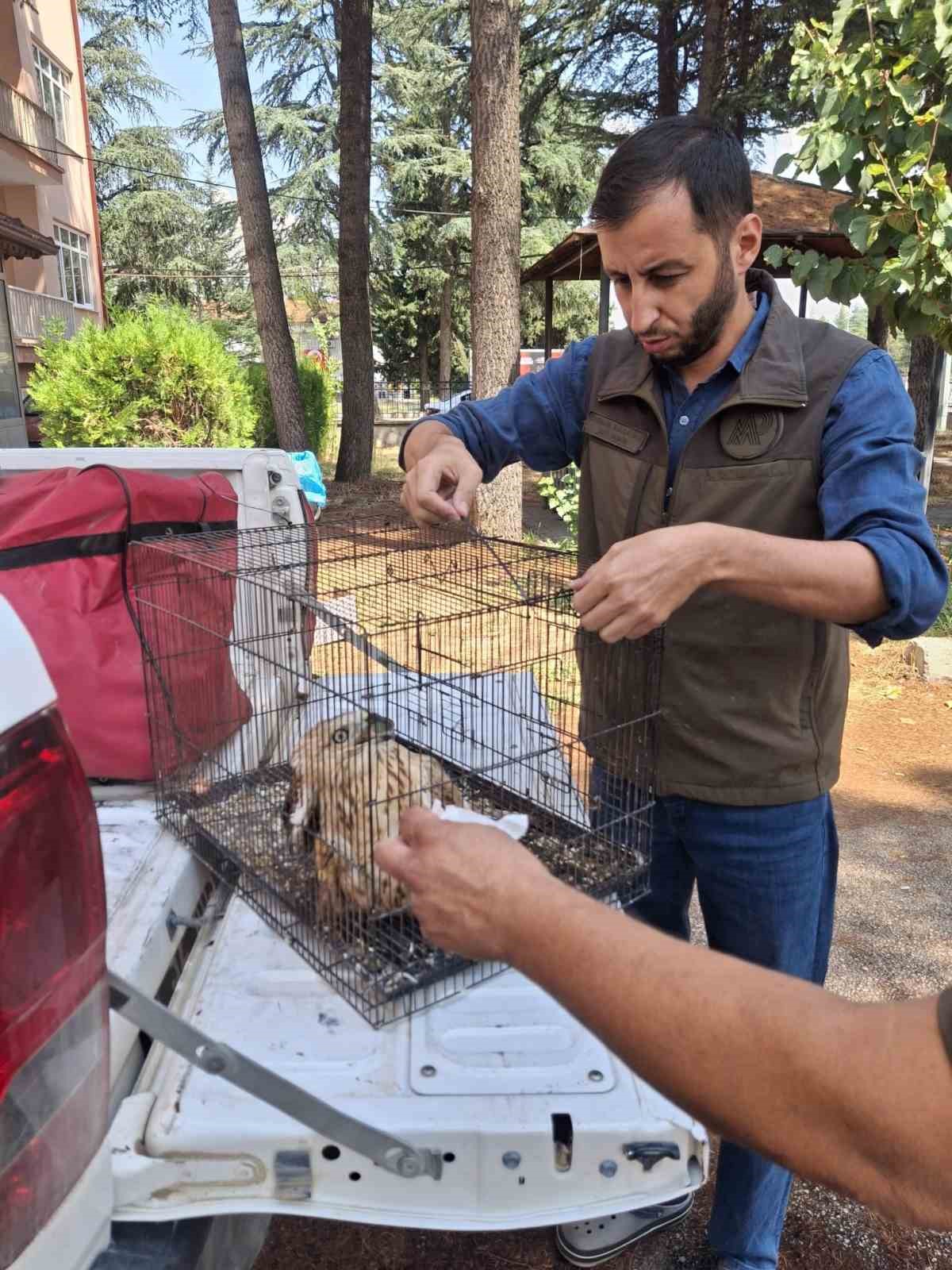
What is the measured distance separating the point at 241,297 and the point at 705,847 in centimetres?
3158

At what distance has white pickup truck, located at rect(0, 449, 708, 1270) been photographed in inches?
40.4

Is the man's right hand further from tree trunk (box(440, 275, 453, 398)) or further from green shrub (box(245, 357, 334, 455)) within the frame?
tree trunk (box(440, 275, 453, 398))

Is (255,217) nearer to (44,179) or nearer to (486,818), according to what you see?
(44,179)

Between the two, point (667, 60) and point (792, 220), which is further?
point (667, 60)

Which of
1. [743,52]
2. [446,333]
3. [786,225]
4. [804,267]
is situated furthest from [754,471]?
[446,333]

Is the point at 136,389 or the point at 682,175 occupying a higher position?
the point at 682,175

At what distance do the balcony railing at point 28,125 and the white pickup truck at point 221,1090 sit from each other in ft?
63.4

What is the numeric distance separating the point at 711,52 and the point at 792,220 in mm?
3847

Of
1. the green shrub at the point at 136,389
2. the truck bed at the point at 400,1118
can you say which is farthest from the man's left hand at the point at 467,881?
the green shrub at the point at 136,389

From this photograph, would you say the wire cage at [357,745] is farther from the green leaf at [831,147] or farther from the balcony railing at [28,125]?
the balcony railing at [28,125]

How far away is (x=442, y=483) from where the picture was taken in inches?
88.7

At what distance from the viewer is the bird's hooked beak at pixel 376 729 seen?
2055 millimetres

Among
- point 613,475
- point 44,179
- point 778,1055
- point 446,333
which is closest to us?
point 778,1055

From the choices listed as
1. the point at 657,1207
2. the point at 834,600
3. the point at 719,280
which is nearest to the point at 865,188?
the point at 719,280
